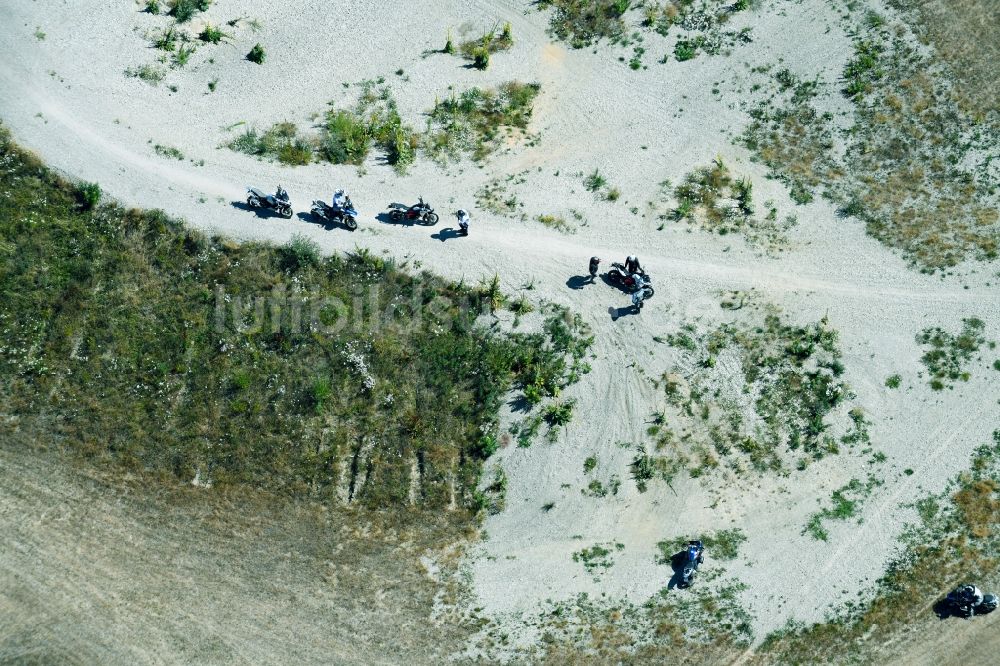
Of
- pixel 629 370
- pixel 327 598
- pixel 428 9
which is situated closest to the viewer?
pixel 327 598

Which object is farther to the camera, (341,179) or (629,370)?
(341,179)

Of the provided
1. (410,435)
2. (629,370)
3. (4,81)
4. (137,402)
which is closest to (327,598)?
(410,435)

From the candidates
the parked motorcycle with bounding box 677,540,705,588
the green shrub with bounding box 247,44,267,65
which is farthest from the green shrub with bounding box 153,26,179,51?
the parked motorcycle with bounding box 677,540,705,588

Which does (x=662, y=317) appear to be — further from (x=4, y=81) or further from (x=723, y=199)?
(x=4, y=81)

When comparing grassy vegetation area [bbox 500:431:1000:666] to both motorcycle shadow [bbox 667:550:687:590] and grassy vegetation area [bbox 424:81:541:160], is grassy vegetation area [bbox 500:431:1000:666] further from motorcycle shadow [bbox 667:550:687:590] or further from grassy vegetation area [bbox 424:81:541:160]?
grassy vegetation area [bbox 424:81:541:160]

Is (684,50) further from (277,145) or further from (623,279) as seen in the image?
(277,145)

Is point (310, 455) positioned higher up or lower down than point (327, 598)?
higher up

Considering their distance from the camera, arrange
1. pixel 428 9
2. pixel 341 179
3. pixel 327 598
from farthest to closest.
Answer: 1. pixel 428 9
2. pixel 341 179
3. pixel 327 598

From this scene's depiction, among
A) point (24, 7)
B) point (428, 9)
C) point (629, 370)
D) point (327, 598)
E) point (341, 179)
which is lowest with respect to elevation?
point (327, 598)
